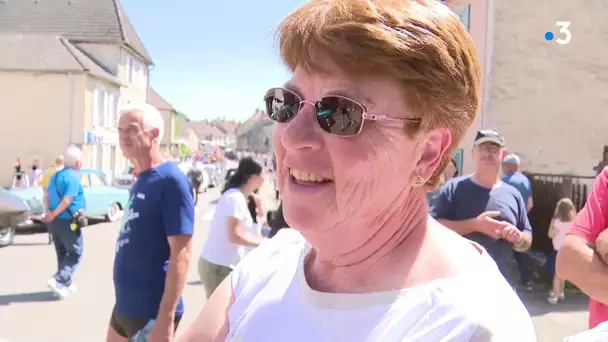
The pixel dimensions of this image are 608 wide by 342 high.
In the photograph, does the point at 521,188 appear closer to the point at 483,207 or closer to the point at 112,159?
the point at 483,207

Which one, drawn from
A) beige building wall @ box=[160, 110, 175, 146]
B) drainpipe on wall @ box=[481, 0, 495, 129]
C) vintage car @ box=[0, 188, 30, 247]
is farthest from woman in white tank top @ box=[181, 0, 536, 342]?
beige building wall @ box=[160, 110, 175, 146]

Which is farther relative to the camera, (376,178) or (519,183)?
(519,183)

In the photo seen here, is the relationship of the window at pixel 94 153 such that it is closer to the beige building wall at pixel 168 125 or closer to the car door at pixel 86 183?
the car door at pixel 86 183

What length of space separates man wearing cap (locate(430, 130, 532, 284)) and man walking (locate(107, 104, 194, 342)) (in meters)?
2.02

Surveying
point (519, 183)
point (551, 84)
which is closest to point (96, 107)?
point (551, 84)

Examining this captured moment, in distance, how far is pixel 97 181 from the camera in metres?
17.7

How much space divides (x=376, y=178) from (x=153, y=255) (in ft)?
7.35

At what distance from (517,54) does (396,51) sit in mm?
13658

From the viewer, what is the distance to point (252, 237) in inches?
183

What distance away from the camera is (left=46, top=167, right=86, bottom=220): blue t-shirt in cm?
845

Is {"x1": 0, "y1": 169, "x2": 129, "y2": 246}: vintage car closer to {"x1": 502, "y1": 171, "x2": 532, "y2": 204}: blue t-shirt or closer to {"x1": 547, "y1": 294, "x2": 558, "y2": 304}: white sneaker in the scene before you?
{"x1": 547, "y1": 294, "x2": 558, "y2": 304}: white sneaker

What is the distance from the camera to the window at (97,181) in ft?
57.2

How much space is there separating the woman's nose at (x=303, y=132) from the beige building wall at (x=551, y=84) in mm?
13038

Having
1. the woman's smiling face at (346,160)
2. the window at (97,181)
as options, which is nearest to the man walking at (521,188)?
the woman's smiling face at (346,160)
